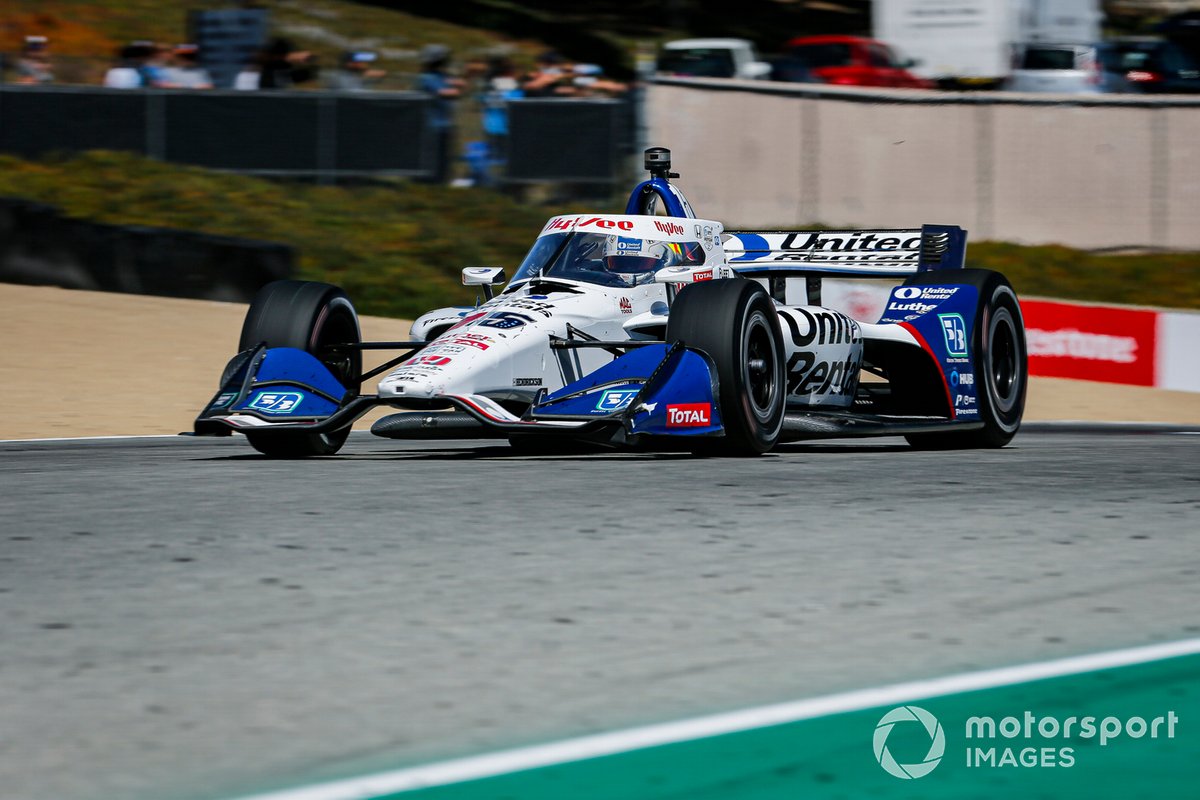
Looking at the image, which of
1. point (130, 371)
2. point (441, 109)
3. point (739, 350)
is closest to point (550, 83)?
point (441, 109)

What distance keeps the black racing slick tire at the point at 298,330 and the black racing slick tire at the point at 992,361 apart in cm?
363

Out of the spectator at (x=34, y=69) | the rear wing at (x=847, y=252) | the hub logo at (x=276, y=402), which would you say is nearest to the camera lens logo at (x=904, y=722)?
the hub logo at (x=276, y=402)

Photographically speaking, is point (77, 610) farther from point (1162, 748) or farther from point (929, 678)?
point (1162, 748)

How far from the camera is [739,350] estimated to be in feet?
29.1

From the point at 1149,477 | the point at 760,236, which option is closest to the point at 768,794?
the point at 1149,477

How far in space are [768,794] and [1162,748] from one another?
0.89 meters

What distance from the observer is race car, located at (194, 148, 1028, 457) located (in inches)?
347

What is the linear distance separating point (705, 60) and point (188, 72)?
1021 cm

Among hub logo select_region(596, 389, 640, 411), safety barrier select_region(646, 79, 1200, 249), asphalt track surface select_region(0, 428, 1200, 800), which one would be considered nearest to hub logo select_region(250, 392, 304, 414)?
asphalt track surface select_region(0, 428, 1200, 800)

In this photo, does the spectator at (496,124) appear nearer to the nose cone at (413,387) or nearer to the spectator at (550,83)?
the spectator at (550,83)

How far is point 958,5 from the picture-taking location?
28.9 metres

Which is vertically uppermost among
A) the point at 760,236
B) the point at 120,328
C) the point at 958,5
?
the point at 958,5

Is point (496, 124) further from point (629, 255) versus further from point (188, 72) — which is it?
point (629, 255)

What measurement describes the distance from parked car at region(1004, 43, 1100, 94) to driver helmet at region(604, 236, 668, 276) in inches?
769
